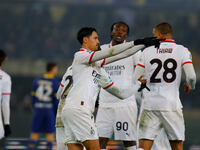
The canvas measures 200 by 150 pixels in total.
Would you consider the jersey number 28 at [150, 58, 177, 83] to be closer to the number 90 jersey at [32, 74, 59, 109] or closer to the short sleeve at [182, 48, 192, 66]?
the short sleeve at [182, 48, 192, 66]

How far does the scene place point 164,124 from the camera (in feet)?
21.0

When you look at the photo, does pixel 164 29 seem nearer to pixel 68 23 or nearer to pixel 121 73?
pixel 121 73

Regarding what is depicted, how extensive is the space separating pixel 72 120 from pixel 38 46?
27397mm

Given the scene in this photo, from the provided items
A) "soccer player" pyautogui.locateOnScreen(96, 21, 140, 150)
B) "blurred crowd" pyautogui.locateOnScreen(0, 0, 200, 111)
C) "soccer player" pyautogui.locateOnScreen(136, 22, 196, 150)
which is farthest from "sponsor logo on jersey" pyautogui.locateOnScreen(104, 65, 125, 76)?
"blurred crowd" pyautogui.locateOnScreen(0, 0, 200, 111)

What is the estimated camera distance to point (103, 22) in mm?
33750

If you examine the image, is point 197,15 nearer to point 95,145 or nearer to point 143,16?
point 143,16

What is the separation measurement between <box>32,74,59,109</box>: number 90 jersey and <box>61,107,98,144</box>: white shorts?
6026 millimetres

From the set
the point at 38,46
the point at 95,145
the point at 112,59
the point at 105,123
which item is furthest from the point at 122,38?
the point at 38,46

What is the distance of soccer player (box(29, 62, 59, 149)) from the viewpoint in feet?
36.6

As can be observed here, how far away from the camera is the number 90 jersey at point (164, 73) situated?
6312 millimetres

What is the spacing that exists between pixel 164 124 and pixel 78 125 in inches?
68.2

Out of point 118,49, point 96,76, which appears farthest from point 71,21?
point 118,49

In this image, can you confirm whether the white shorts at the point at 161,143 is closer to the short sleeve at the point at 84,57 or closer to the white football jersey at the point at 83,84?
the white football jersey at the point at 83,84

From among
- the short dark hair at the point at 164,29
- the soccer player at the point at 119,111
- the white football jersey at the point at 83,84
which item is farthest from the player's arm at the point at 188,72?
the white football jersey at the point at 83,84
